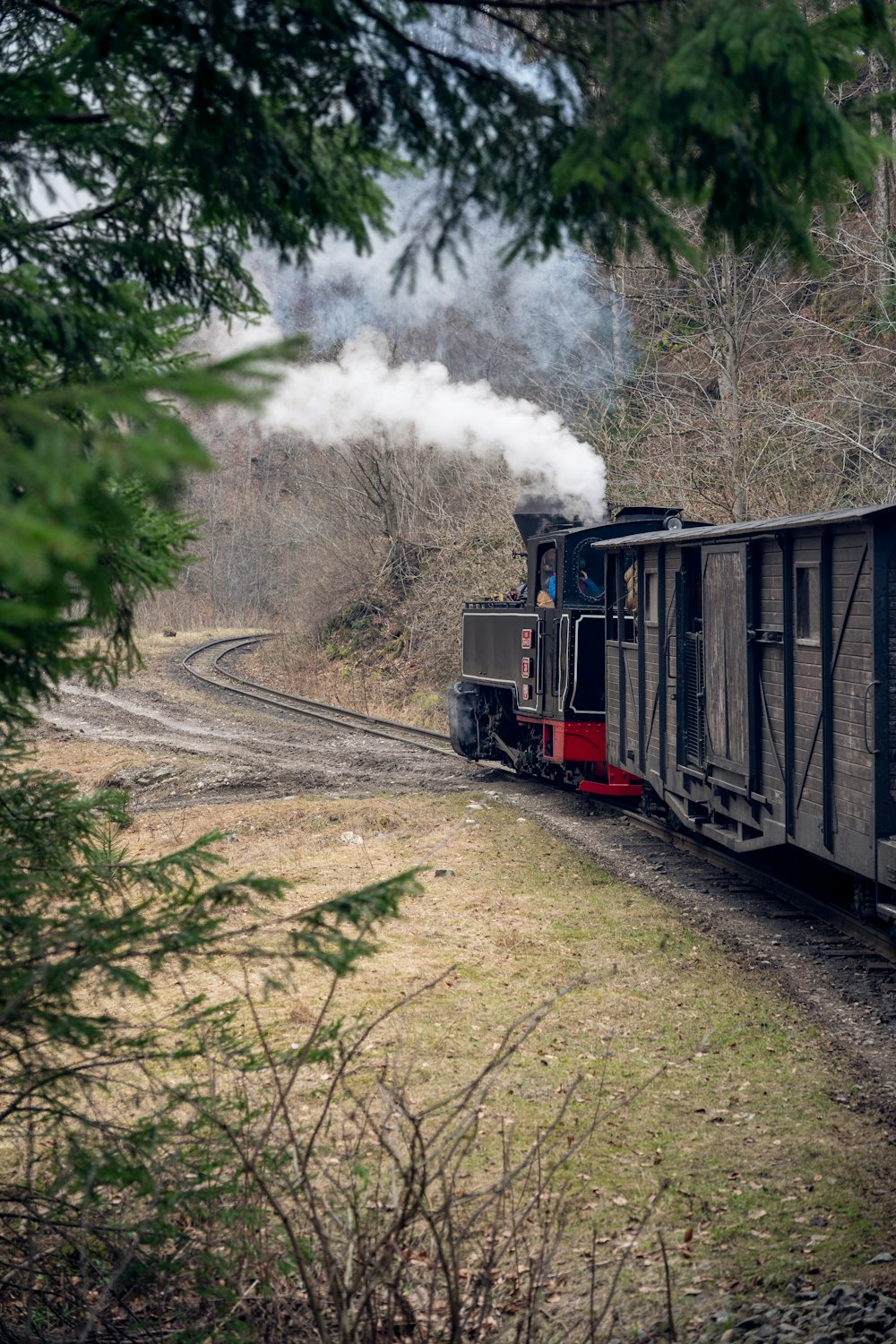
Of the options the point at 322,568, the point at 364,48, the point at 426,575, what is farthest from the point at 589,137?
the point at 322,568

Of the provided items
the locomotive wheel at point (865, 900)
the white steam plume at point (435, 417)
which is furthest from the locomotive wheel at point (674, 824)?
the white steam plume at point (435, 417)

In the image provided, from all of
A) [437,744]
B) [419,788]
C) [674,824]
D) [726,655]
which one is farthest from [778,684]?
[437,744]

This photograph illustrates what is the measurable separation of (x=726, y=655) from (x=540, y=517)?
287 inches

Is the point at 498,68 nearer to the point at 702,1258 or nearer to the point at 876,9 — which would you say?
the point at 876,9

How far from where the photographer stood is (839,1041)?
266 inches

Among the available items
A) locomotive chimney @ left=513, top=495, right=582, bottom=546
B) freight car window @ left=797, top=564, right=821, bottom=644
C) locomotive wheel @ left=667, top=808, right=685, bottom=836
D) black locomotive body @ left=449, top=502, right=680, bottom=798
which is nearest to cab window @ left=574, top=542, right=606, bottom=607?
black locomotive body @ left=449, top=502, right=680, bottom=798

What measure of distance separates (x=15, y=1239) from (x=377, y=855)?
7513 millimetres

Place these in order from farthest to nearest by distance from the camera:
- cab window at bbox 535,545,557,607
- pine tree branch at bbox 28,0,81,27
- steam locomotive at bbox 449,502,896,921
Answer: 1. cab window at bbox 535,545,557,607
2. steam locomotive at bbox 449,502,896,921
3. pine tree branch at bbox 28,0,81,27

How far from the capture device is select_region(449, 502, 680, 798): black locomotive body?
45.4 feet

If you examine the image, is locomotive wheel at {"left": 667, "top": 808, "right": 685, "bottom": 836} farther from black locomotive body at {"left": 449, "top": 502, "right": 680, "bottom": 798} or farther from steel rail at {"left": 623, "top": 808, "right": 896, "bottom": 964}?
black locomotive body at {"left": 449, "top": 502, "right": 680, "bottom": 798}

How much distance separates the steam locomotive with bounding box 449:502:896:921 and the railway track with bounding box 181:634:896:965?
0.40 metres

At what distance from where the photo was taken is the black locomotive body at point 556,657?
1384 cm

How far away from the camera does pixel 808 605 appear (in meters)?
7.76

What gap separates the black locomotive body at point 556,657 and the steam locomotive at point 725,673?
1.0 inches
